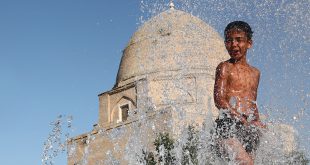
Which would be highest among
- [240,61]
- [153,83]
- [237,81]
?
[153,83]

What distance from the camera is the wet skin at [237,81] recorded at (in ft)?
11.4

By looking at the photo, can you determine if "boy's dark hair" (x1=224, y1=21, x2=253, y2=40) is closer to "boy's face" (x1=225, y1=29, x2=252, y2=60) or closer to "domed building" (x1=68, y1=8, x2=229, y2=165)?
"boy's face" (x1=225, y1=29, x2=252, y2=60)

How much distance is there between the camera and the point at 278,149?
14.9 ft

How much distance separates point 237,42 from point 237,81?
0.26m

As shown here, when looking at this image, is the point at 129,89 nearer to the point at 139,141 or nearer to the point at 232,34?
the point at 139,141

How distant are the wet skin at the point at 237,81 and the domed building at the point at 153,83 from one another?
1170 cm

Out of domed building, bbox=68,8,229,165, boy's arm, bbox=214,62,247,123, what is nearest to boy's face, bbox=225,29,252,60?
boy's arm, bbox=214,62,247,123

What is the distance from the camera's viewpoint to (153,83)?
17.5 m

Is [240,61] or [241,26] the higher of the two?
[241,26]

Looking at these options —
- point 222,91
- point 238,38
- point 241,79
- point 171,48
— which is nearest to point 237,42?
point 238,38

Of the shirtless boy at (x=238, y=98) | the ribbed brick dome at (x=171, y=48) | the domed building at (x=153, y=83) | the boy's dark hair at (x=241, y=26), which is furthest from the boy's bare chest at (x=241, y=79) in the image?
the ribbed brick dome at (x=171, y=48)

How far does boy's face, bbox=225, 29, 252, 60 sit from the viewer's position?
3568 millimetres

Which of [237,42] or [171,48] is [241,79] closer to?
[237,42]

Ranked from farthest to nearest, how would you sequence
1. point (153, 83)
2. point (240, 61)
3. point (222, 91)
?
point (153, 83) → point (240, 61) → point (222, 91)
